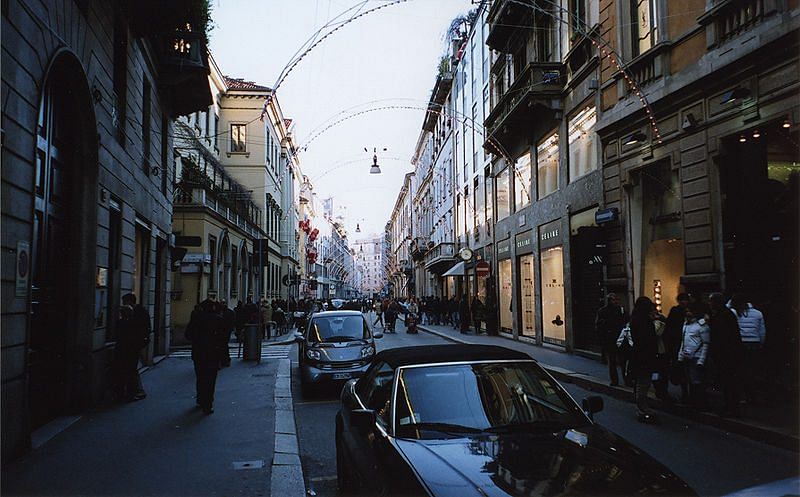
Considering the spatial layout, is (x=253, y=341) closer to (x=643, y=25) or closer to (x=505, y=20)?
(x=643, y=25)

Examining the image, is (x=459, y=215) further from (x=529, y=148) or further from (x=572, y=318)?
(x=572, y=318)

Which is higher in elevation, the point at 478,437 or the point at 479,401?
the point at 479,401

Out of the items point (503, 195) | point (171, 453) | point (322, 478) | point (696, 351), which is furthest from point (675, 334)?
point (503, 195)

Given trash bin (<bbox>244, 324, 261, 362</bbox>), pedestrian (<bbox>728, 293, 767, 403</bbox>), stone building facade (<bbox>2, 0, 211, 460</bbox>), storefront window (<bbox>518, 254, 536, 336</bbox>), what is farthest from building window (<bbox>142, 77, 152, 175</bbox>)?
storefront window (<bbox>518, 254, 536, 336</bbox>)

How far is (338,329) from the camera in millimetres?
12938

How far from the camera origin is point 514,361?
477 cm

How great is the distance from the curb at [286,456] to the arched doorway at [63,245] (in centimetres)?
340

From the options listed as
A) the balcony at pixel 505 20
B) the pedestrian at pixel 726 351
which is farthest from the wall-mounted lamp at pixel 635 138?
the balcony at pixel 505 20

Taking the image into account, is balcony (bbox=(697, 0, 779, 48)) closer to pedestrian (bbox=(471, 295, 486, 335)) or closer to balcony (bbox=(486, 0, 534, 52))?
balcony (bbox=(486, 0, 534, 52))

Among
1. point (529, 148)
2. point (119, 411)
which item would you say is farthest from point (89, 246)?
point (529, 148)

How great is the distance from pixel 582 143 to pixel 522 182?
5282mm

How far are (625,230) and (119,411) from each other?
40.3 feet

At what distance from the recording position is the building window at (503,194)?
26594mm

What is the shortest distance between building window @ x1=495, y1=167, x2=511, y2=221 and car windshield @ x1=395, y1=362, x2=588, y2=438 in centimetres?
2211
